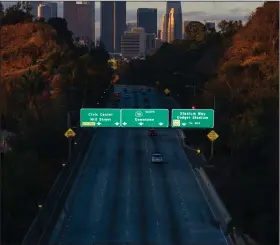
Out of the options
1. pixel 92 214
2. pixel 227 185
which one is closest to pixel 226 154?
pixel 227 185

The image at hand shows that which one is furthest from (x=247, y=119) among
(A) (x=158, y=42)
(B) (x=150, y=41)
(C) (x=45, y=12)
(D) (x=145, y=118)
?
(A) (x=158, y=42)

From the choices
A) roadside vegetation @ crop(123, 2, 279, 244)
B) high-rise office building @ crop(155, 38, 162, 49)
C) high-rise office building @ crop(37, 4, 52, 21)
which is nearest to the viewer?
roadside vegetation @ crop(123, 2, 279, 244)

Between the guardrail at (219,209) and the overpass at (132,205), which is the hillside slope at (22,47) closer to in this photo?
the overpass at (132,205)

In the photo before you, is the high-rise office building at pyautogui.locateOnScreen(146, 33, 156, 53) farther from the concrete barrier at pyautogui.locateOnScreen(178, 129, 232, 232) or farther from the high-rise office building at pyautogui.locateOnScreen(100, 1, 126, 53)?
the concrete barrier at pyautogui.locateOnScreen(178, 129, 232, 232)

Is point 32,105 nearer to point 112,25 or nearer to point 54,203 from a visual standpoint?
point 54,203

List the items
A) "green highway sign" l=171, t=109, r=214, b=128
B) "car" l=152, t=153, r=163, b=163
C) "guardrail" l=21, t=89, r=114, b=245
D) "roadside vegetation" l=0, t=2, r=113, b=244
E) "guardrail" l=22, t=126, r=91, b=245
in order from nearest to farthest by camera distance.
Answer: "guardrail" l=22, t=126, r=91, b=245
"guardrail" l=21, t=89, r=114, b=245
"roadside vegetation" l=0, t=2, r=113, b=244
"green highway sign" l=171, t=109, r=214, b=128
"car" l=152, t=153, r=163, b=163

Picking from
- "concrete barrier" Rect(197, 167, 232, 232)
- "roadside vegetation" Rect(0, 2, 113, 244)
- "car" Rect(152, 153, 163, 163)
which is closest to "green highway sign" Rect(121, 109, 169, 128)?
"roadside vegetation" Rect(0, 2, 113, 244)
